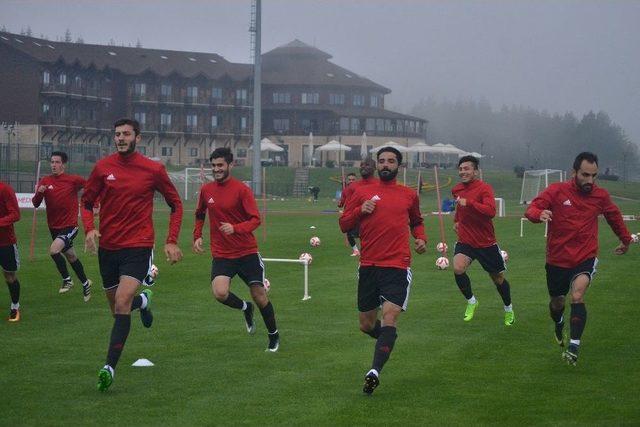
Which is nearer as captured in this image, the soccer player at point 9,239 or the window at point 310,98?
the soccer player at point 9,239

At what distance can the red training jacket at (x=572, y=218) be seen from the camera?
12945mm

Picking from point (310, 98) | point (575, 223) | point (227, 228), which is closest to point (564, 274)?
point (575, 223)

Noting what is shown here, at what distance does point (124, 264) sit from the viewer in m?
11.7

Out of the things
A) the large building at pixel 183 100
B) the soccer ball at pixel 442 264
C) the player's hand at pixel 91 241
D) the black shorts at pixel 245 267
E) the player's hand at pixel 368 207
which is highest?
the large building at pixel 183 100

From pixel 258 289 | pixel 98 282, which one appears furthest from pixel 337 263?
pixel 258 289

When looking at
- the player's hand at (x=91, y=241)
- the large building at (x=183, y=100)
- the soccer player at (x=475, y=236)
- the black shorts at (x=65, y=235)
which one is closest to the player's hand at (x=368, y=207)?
the player's hand at (x=91, y=241)

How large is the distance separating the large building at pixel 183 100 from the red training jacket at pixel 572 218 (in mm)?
70897

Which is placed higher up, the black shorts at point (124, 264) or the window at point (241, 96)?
the window at point (241, 96)

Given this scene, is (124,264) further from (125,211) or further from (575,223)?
(575,223)

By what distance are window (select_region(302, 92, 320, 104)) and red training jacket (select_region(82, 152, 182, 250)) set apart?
4836 inches

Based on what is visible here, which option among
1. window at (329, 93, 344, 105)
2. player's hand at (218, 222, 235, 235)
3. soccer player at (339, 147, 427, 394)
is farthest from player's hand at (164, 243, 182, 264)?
window at (329, 93, 344, 105)

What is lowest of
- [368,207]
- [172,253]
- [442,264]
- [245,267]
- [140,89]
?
[442,264]

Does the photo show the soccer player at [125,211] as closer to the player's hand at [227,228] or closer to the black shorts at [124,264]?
the black shorts at [124,264]

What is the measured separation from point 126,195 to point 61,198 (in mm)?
7811
